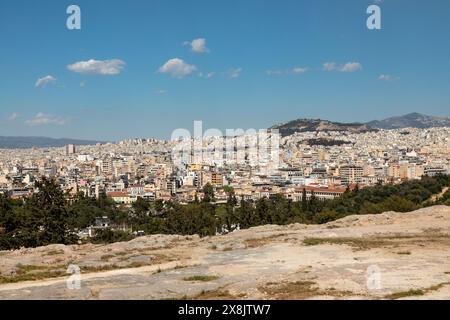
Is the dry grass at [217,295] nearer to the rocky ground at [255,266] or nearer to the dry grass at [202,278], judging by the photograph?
the rocky ground at [255,266]

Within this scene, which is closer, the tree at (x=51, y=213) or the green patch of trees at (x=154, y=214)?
the tree at (x=51, y=213)

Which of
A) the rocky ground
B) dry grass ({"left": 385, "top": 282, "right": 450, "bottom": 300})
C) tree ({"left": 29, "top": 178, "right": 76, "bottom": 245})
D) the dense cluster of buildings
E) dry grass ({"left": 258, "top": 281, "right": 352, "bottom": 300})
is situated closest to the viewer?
dry grass ({"left": 385, "top": 282, "right": 450, "bottom": 300})

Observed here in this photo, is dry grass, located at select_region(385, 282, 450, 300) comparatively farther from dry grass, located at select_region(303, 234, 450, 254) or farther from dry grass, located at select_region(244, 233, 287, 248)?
dry grass, located at select_region(244, 233, 287, 248)

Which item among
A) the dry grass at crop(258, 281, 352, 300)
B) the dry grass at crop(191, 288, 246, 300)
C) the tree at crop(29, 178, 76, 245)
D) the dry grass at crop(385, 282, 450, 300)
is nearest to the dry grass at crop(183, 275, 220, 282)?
the dry grass at crop(191, 288, 246, 300)

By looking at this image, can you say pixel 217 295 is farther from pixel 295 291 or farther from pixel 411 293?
pixel 411 293

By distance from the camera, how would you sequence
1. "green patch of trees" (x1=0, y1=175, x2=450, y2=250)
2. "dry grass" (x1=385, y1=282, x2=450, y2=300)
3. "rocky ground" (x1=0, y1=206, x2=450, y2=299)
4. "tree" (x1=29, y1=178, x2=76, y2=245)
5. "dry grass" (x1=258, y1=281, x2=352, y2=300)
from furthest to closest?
1. "green patch of trees" (x1=0, y1=175, x2=450, y2=250)
2. "tree" (x1=29, y1=178, x2=76, y2=245)
3. "rocky ground" (x1=0, y1=206, x2=450, y2=299)
4. "dry grass" (x1=258, y1=281, x2=352, y2=300)
5. "dry grass" (x1=385, y1=282, x2=450, y2=300)

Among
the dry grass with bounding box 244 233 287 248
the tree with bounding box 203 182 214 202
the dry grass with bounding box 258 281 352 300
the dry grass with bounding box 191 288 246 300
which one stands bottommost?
the tree with bounding box 203 182 214 202

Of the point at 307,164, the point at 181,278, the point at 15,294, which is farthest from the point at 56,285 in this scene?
the point at 307,164

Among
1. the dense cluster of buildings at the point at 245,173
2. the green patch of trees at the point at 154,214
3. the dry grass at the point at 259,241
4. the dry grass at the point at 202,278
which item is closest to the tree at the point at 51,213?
the green patch of trees at the point at 154,214
